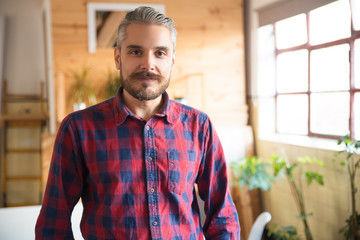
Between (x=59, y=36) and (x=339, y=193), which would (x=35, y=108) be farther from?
(x=339, y=193)

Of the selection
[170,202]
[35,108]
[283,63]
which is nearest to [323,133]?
[283,63]

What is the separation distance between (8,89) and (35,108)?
1.36 ft

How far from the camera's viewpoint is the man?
49.9 inches

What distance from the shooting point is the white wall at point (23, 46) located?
524 cm

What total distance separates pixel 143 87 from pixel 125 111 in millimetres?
102

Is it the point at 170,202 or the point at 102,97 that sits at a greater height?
the point at 102,97

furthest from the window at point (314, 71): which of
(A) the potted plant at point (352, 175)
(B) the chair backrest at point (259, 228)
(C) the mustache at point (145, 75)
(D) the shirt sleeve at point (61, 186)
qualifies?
(D) the shirt sleeve at point (61, 186)

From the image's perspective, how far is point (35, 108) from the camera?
5.34 meters

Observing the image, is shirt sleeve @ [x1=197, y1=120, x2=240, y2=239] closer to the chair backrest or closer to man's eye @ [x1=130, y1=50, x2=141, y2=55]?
man's eye @ [x1=130, y1=50, x2=141, y2=55]

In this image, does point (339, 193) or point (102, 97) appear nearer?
point (339, 193)

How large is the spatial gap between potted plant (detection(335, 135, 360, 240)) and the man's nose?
1.80 meters

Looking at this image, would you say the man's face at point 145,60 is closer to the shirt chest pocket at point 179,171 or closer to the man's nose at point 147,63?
the man's nose at point 147,63

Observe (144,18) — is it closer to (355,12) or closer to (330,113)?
(355,12)

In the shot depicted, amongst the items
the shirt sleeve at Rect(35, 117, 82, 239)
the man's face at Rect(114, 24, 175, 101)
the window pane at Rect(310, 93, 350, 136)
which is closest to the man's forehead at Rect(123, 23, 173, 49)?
the man's face at Rect(114, 24, 175, 101)
